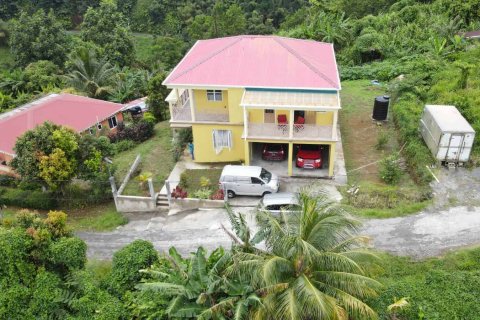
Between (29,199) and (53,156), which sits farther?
(29,199)

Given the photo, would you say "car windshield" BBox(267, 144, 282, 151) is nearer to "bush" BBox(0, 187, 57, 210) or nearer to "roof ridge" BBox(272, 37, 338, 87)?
"roof ridge" BBox(272, 37, 338, 87)

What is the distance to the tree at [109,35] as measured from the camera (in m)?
52.3

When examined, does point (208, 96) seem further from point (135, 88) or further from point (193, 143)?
point (135, 88)

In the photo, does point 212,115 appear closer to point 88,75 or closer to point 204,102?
point 204,102

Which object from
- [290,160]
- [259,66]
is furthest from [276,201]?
[259,66]

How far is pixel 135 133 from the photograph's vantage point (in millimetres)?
31766

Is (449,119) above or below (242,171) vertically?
above

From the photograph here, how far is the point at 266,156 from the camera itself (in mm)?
25875

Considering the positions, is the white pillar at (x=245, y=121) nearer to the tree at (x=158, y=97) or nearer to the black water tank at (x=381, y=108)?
the black water tank at (x=381, y=108)

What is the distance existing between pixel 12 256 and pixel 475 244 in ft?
60.9

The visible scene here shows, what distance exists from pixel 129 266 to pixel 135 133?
58.7 feet

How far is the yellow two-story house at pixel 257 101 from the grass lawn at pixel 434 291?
9.17 metres

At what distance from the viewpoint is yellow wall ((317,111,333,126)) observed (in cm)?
2441

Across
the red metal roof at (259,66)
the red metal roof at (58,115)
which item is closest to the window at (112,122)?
the red metal roof at (58,115)
